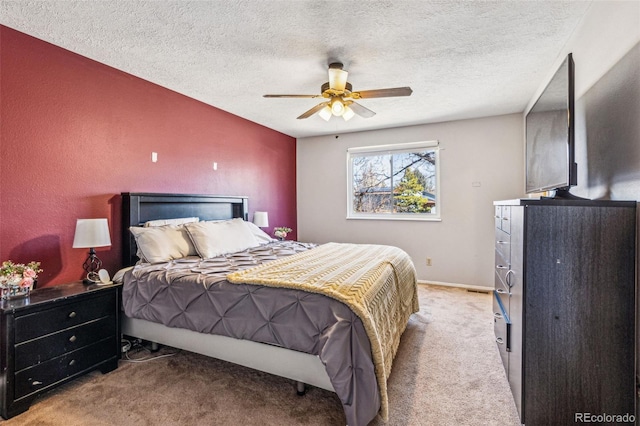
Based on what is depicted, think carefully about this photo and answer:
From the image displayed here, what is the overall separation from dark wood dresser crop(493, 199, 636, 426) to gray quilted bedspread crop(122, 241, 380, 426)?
2.70ft

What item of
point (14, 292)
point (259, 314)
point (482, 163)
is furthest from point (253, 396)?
point (482, 163)

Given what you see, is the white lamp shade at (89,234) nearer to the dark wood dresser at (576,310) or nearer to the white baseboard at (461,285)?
the dark wood dresser at (576,310)

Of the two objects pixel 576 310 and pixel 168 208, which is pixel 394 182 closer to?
pixel 168 208

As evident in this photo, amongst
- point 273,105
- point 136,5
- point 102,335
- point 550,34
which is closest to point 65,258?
point 102,335

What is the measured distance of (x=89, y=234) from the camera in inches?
87.2

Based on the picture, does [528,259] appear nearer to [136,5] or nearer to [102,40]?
[136,5]

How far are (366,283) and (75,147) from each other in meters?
2.60

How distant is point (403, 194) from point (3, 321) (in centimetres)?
458

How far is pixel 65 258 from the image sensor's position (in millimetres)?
2406

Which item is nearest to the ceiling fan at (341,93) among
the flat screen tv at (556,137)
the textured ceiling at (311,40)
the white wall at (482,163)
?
the textured ceiling at (311,40)

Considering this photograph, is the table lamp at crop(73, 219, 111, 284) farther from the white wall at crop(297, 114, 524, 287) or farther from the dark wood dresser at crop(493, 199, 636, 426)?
the white wall at crop(297, 114, 524, 287)

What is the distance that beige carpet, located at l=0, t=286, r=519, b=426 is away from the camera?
170 cm

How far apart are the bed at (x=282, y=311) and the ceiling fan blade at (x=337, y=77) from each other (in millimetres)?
1474

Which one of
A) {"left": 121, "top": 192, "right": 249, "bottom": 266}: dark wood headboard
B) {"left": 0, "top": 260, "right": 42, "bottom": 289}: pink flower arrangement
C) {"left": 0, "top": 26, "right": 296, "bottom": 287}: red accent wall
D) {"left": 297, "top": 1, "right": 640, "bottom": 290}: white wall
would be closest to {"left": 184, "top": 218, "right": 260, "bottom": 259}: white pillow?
{"left": 121, "top": 192, "right": 249, "bottom": 266}: dark wood headboard
